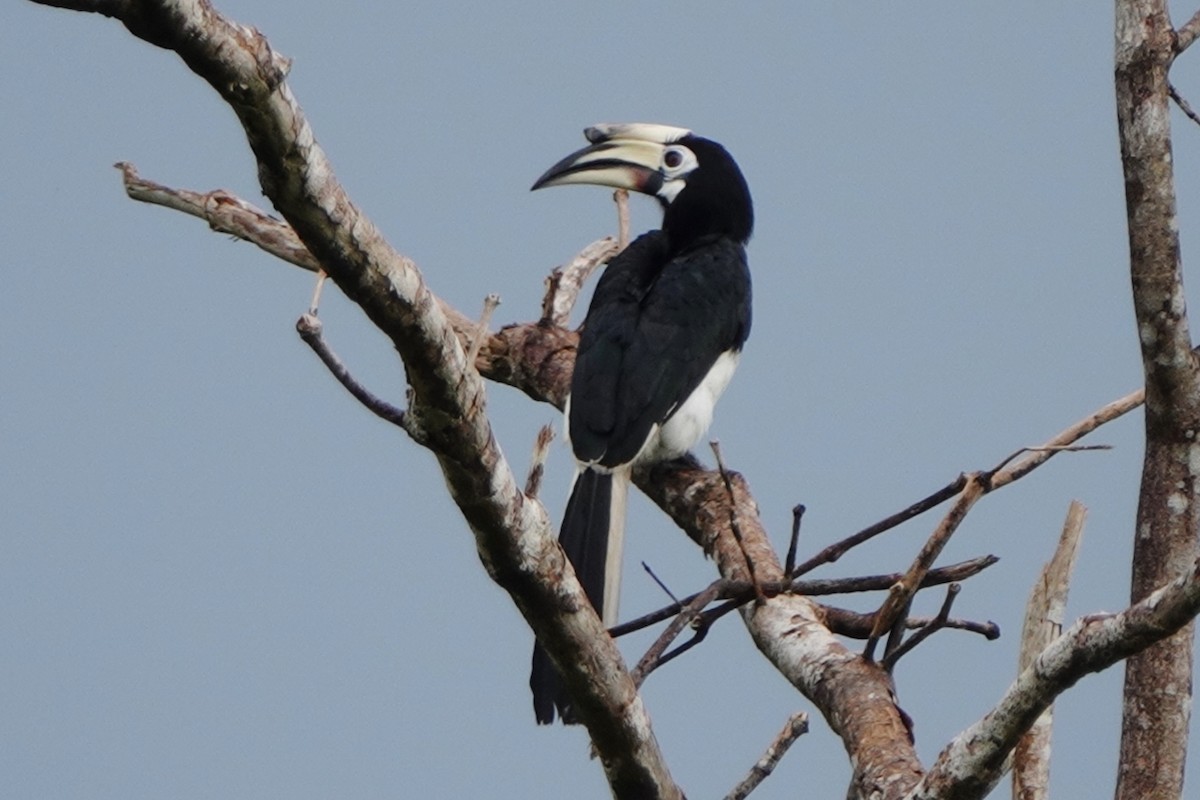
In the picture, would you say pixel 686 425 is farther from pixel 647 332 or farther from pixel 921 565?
pixel 921 565

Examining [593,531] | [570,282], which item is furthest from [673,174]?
[593,531]

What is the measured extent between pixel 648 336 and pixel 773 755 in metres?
2.45

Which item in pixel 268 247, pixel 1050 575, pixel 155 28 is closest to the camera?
pixel 155 28

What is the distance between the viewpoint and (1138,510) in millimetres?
3592

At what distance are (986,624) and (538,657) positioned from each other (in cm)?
104

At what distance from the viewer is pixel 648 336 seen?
5.29 m

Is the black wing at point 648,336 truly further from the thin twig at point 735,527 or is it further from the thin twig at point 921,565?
the thin twig at point 921,565

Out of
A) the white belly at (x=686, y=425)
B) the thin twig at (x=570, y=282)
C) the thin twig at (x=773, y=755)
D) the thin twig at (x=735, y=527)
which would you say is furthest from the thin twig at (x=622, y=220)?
the thin twig at (x=773, y=755)

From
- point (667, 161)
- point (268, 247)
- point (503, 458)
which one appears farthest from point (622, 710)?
point (667, 161)

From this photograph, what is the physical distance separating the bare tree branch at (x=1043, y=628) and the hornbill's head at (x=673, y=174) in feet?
10.0

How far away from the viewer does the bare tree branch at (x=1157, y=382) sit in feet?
11.0

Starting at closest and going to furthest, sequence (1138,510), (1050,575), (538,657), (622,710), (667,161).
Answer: (622,710) → (1050,575) → (1138,510) → (538,657) → (667,161)

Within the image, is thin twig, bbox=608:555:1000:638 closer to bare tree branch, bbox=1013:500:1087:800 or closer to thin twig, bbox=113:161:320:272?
bare tree branch, bbox=1013:500:1087:800

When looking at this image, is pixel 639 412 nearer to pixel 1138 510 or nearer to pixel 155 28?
pixel 1138 510
